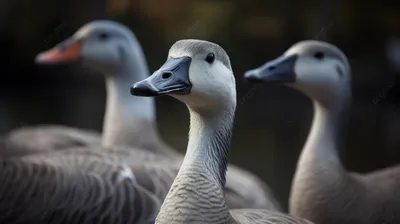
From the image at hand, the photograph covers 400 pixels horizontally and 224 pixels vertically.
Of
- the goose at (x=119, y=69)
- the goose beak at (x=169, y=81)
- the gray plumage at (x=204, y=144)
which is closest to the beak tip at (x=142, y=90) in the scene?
the goose beak at (x=169, y=81)

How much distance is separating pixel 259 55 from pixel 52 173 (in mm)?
979

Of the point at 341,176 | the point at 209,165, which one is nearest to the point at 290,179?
the point at 341,176

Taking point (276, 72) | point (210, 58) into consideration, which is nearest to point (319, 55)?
point (276, 72)

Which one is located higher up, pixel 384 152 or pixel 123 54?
pixel 123 54

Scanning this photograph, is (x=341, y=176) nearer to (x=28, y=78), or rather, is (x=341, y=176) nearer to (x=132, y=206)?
(x=132, y=206)

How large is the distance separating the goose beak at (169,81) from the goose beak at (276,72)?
66 cm

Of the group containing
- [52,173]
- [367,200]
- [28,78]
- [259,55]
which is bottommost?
[28,78]

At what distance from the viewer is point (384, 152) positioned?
14.4 feet

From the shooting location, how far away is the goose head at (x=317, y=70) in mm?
2232

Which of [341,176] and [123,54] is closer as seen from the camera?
[341,176]

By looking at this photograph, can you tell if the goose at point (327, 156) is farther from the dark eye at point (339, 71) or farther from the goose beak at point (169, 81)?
the goose beak at point (169, 81)

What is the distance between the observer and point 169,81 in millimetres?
1407

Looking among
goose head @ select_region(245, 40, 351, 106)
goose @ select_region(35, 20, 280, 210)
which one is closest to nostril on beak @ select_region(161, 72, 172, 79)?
goose head @ select_region(245, 40, 351, 106)

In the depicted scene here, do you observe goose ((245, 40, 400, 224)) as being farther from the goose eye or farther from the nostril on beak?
the nostril on beak
